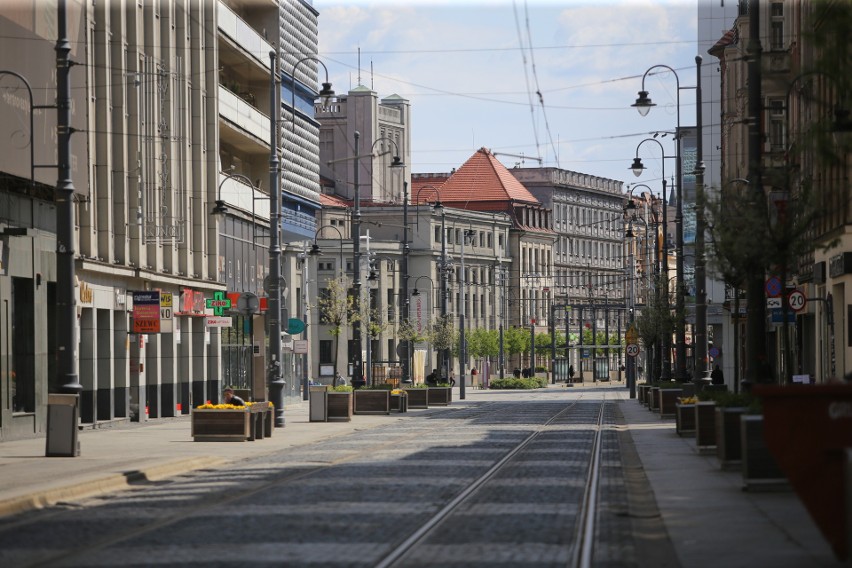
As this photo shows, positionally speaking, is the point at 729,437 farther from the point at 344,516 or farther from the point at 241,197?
the point at 241,197

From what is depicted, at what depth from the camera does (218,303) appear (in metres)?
58.5

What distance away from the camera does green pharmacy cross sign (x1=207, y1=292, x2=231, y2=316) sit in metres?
58.5

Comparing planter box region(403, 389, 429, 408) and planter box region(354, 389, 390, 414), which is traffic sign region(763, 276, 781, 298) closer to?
planter box region(354, 389, 390, 414)

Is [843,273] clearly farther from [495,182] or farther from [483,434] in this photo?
[495,182]

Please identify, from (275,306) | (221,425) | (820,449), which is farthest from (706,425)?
(275,306)

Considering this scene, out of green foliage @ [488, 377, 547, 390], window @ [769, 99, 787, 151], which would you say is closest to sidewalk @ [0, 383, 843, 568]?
window @ [769, 99, 787, 151]

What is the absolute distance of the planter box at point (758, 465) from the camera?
2020cm

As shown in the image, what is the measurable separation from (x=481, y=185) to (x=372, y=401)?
116 m

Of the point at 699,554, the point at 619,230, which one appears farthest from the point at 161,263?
the point at 619,230

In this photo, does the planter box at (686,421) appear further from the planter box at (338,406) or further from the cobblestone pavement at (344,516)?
the planter box at (338,406)

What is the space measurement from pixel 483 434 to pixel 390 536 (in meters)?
24.4

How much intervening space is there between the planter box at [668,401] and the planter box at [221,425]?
60.0ft

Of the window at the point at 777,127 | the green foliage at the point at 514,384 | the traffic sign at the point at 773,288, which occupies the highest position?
the window at the point at 777,127

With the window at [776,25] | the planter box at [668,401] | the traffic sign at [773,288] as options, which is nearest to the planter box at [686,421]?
the traffic sign at [773,288]
